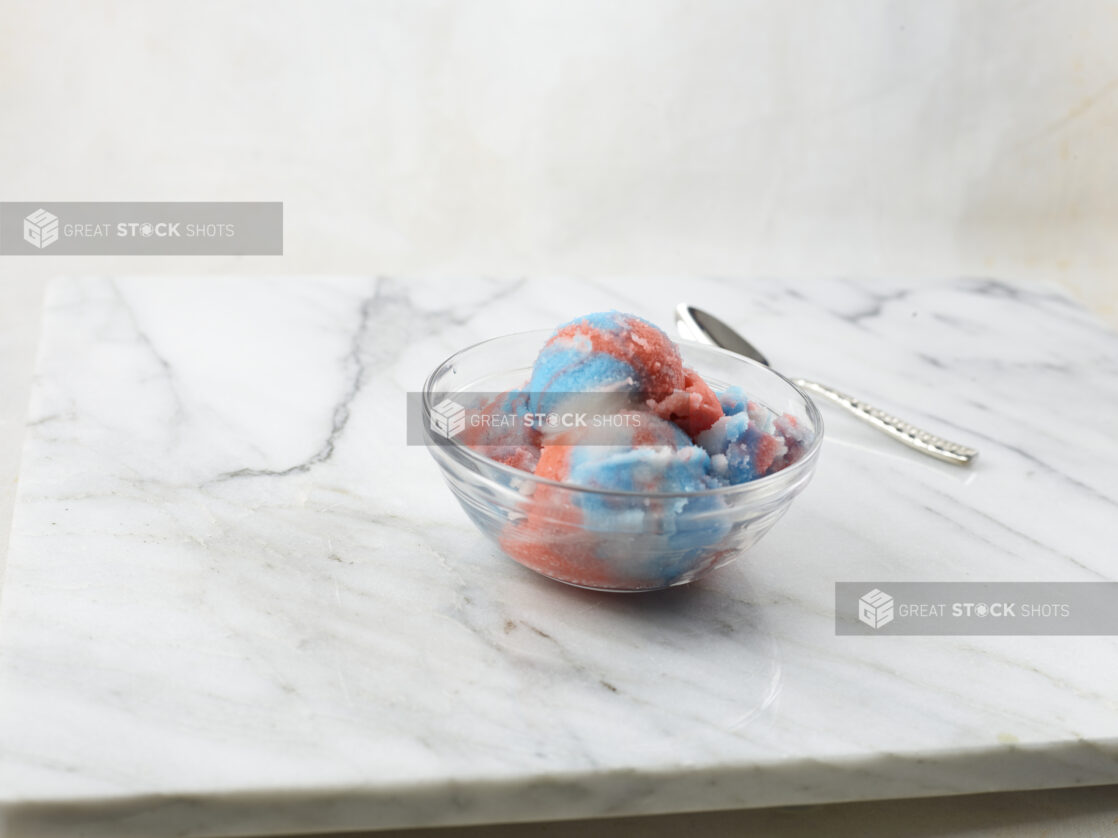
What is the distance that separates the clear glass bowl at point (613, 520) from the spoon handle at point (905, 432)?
0.94 ft

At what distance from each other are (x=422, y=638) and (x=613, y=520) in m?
0.17

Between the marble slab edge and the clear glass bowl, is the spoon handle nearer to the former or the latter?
the clear glass bowl

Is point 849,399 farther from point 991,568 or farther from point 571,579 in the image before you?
point 571,579

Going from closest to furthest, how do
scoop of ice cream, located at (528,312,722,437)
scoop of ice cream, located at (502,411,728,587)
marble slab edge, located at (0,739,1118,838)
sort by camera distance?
marble slab edge, located at (0,739,1118,838) < scoop of ice cream, located at (502,411,728,587) < scoop of ice cream, located at (528,312,722,437)

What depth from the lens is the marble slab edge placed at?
2.35 feet

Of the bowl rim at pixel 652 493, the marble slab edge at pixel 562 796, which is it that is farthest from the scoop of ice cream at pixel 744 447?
the marble slab edge at pixel 562 796

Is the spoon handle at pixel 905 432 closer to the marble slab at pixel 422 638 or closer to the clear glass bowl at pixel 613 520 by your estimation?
the marble slab at pixel 422 638

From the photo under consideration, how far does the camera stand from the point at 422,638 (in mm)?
→ 868

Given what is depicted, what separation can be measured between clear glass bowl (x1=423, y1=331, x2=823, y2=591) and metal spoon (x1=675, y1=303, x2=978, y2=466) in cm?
29

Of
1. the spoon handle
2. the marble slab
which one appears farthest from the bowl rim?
the spoon handle

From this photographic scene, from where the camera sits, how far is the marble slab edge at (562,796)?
72 cm

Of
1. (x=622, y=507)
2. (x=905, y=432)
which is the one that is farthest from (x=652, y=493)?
(x=905, y=432)

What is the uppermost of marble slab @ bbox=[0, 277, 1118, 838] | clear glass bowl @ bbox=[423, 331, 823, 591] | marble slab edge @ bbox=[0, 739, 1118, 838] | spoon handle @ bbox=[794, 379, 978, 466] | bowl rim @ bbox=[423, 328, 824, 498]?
bowl rim @ bbox=[423, 328, 824, 498]

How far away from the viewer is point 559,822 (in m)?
0.89
